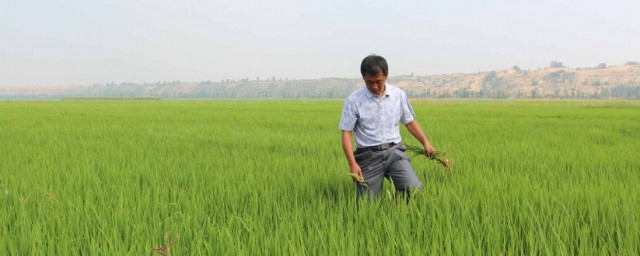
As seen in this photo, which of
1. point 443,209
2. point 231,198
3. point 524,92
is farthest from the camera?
point 524,92

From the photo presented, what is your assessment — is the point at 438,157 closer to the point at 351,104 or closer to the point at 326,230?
the point at 351,104

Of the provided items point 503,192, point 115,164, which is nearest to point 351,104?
point 503,192

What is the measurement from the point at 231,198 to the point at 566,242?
1.74 metres

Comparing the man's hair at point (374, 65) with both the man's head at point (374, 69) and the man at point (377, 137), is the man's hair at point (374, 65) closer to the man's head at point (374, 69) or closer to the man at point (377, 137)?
the man's head at point (374, 69)

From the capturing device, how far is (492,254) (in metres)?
1.69

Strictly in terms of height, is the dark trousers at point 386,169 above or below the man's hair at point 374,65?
below

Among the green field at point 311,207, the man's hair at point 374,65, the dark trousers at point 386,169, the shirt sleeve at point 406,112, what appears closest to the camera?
the green field at point 311,207

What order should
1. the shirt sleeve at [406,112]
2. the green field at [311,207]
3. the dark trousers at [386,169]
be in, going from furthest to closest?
the shirt sleeve at [406,112] < the dark trousers at [386,169] < the green field at [311,207]

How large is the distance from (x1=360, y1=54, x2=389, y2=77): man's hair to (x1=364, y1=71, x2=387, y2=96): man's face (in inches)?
0.8

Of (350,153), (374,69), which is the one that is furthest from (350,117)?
(374,69)

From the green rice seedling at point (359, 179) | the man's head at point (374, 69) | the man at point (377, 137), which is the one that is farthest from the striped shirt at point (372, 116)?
the green rice seedling at point (359, 179)

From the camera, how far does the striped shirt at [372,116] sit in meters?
2.64

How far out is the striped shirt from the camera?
264 centimetres

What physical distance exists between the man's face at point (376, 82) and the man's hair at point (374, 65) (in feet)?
0.07
